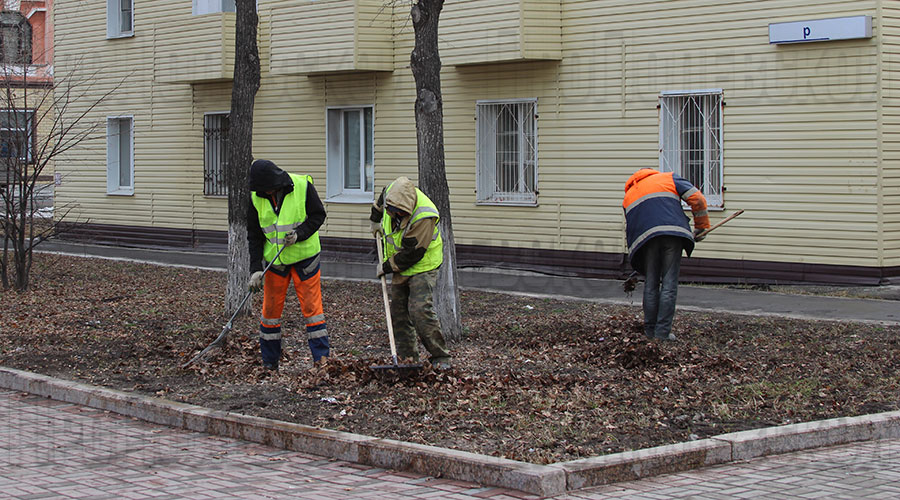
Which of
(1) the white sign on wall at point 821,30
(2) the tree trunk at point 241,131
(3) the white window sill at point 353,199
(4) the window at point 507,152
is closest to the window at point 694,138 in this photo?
(1) the white sign on wall at point 821,30

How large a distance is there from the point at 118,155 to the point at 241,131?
12850mm

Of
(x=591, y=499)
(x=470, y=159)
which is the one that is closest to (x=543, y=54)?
(x=470, y=159)

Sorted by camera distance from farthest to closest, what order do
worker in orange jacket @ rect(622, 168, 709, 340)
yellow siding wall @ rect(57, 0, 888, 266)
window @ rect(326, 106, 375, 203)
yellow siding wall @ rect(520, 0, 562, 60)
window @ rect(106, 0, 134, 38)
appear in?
window @ rect(106, 0, 134, 38) → window @ rect(326, 106, 375, 203) → yellow siding wall @ rect(520, 0, 562, 60) → yellow siding wall @ rect(57, 0, 888, 266) → worker in orange jacket @ rect(622, 168, 709, 340)

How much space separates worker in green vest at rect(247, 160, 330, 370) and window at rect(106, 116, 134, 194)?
15822 mm

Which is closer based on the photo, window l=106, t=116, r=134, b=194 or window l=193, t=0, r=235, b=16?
window l=193, t=0, r=235, b=16

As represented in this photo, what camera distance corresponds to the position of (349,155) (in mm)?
19625

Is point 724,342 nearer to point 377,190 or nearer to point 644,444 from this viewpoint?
point 644,444

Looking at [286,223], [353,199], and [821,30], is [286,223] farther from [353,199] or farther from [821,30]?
[353,199]

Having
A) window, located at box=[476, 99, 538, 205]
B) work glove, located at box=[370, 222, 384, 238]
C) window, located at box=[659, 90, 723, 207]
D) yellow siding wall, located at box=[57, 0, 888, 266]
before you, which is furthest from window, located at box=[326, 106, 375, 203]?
work glove, located at box=[370, 222, 384, 238]

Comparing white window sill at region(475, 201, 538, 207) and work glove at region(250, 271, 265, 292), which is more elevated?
white window sill at region(475, 201, 538, 207)

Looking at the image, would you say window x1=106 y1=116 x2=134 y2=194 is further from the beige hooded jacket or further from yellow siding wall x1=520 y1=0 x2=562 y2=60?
the beige hooded jacket

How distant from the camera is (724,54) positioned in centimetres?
1437

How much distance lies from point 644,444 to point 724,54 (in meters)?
9.33

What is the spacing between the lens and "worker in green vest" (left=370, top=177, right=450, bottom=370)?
330 inches
